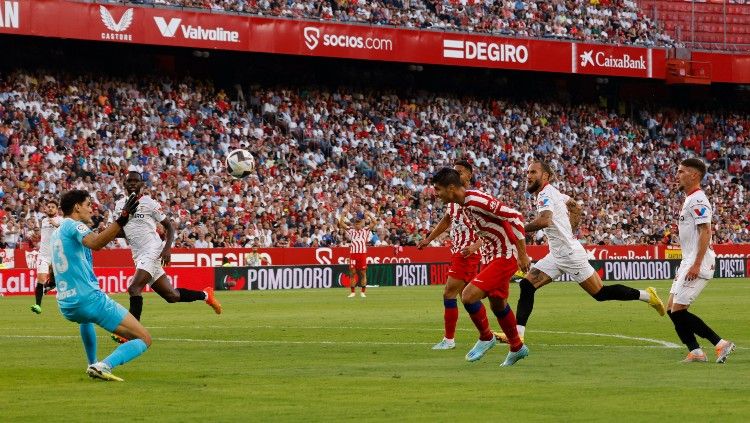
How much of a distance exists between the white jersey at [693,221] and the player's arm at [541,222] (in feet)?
6.63

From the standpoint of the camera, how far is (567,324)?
23.4 metres

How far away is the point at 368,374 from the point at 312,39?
3934 cm

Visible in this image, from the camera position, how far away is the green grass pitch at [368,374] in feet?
35.8

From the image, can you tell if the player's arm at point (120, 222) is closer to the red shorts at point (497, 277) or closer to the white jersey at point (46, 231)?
the red shorts at point (497, 277)

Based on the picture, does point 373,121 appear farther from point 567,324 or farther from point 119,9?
point 567,324

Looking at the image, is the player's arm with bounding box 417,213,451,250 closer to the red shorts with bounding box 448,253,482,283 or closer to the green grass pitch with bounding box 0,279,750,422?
the red shorts with bounding box 448,253,482,283

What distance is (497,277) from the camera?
594 inches

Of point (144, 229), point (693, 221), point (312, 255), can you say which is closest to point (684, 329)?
point (693, 221)

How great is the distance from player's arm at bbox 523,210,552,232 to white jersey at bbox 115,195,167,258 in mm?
6174

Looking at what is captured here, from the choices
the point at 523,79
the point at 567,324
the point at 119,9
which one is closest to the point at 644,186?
the point at 523,79

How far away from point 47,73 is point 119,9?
3348 millimetres

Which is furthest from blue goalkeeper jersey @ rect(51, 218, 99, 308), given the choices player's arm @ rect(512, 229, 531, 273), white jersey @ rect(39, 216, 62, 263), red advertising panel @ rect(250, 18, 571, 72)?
red advertising panel @ rect(250, 18, 571, 72)

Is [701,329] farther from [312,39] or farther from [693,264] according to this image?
[312,39]

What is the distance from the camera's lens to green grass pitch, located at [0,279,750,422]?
10898mm
